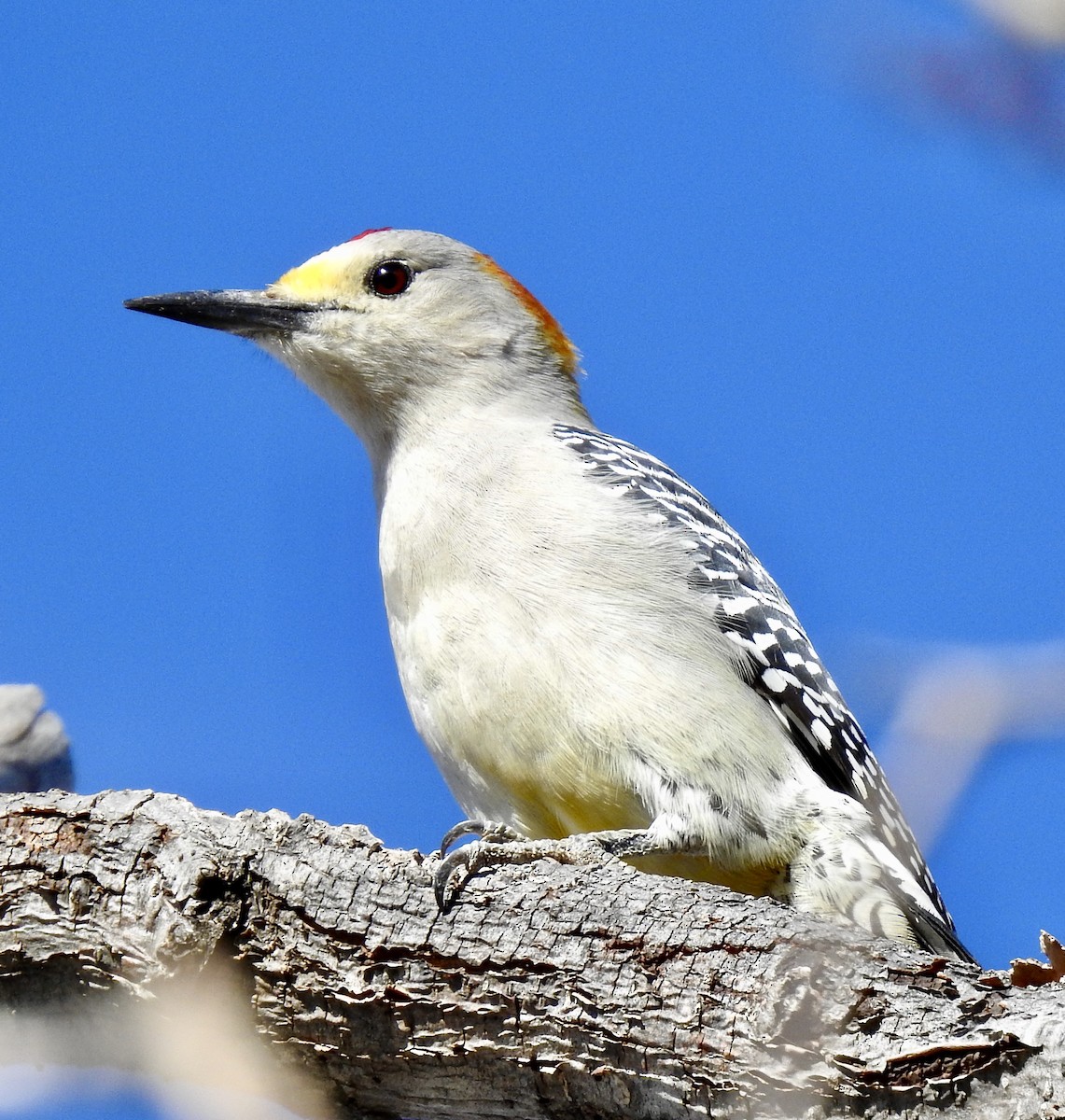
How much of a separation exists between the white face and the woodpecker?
0.5 inches

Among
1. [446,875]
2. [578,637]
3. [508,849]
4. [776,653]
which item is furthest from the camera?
[776,653]

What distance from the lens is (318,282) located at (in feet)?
23.4

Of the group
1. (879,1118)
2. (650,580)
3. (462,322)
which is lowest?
(879,1118)

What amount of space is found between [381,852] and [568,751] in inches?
40.8

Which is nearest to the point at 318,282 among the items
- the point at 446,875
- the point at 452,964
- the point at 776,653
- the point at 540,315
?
the point at 540,315

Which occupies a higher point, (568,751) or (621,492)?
(621,492)

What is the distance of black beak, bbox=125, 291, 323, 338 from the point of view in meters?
7.00

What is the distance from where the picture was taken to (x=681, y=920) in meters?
4.48

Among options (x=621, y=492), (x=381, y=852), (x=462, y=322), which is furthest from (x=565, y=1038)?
(x=462, y=322)

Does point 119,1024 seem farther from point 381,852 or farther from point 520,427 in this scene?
point 520,427

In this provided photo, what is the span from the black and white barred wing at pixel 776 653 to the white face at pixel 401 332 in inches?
26.1

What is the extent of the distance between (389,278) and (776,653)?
278 cm

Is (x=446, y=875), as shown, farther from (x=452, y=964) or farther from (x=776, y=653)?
(x=776, y=653)

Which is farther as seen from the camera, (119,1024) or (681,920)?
(681,920)
